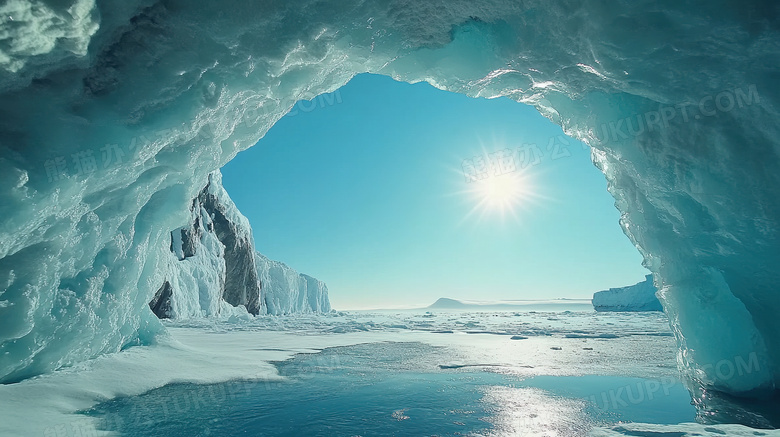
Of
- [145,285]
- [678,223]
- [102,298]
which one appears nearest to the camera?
[678,223]

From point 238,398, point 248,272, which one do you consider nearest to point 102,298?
point 238,398

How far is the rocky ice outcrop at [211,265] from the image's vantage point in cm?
2134

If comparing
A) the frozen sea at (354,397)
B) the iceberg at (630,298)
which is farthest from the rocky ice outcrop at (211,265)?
the iceberg at (630,298)

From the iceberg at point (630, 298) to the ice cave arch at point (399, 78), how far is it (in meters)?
36.0

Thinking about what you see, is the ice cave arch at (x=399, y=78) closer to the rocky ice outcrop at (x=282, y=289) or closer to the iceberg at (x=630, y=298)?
the iceberg at (x=630, y=298)

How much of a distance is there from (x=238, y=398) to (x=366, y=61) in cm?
470

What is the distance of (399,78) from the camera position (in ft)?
18.8

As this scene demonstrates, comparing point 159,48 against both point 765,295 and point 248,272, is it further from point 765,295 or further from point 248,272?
point 248,272

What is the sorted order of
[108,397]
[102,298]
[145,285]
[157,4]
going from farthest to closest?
[145,285] → [102,298] → [108,397] → [157,4]

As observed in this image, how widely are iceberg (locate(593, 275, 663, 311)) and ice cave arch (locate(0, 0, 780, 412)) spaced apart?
36.0 metres

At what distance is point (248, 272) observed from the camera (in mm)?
33625

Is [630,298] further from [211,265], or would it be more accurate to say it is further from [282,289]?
[282,289]

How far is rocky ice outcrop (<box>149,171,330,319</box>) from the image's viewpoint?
21.3 m

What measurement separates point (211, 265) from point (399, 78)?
2475cm
